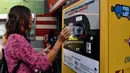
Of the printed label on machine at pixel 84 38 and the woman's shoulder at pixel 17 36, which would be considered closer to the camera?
the printed label on machine at pixel 84 38

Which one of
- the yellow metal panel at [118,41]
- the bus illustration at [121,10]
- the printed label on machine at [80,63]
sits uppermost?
the bus illustration at [121,10]

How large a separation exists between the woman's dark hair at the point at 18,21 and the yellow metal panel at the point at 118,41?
0.74 meters

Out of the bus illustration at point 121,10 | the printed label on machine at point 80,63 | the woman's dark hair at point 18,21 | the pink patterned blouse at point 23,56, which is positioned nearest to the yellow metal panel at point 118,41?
the bus illustration at point 121,10

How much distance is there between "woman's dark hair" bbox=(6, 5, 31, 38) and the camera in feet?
5.28

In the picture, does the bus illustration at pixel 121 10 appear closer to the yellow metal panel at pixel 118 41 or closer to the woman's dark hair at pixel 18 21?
the yellow metal panel at pixel 118 41

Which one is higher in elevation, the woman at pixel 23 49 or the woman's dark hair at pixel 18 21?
the woman's dark hair at pixel 18 21

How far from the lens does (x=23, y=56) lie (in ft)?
4.82

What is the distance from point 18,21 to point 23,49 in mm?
246

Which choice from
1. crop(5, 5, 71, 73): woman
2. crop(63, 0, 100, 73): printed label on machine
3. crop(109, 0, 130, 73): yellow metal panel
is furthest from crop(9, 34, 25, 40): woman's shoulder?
crop(109, 0, 130, 73): yellow metal panel

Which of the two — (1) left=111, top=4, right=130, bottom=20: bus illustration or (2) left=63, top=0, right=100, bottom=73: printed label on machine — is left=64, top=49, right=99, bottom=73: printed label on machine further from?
(1) left=111, top=4, right=130, bottom=20: bus illustration

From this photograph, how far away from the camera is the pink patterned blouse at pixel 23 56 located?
1470mm

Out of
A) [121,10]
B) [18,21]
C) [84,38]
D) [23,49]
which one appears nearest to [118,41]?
[121,10]

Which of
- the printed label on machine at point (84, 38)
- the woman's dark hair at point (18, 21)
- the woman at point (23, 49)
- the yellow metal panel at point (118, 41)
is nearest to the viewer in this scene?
the yellow metal panel at point (118, 41)

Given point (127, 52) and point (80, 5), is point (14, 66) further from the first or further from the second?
point (127, 52)
